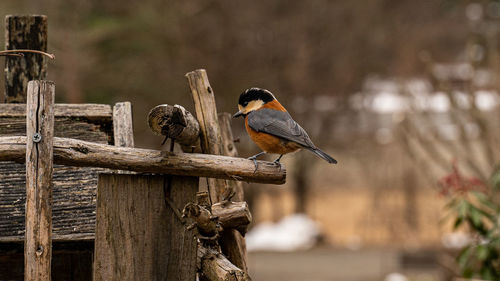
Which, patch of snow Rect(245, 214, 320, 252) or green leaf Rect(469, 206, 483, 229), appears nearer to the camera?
green leaf Rect(469, 206, 483, 229)

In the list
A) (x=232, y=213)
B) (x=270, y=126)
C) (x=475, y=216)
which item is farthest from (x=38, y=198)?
(x=475, y=216)

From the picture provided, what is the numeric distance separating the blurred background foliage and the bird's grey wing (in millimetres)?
6987

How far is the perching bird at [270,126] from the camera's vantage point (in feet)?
13.6

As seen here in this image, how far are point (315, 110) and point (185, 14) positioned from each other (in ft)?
14.4

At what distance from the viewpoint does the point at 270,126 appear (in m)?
4.14

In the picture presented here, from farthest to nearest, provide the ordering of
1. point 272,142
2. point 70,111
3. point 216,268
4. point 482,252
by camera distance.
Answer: point 482,252, point 70,111, point 272,142, point 216,268

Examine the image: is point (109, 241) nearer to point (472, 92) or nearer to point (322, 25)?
point (472, 92)

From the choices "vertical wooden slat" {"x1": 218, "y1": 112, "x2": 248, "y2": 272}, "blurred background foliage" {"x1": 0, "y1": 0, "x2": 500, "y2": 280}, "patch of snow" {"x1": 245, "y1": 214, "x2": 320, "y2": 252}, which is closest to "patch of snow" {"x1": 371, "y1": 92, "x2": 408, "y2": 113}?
"blurred background foliage" {"x1": 0, "y1": 0, "x2": 500, "y2": 280}

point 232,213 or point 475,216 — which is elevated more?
point 475,216

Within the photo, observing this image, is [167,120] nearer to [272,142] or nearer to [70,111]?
[272,142]

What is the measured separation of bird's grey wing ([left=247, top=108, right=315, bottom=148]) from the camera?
4.14m

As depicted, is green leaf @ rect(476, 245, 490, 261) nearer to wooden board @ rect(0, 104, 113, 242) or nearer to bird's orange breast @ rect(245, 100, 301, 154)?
bird's orange breast @ rect(245, 100, 301, 154)

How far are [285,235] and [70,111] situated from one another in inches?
546

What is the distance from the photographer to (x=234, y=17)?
52.1ft
